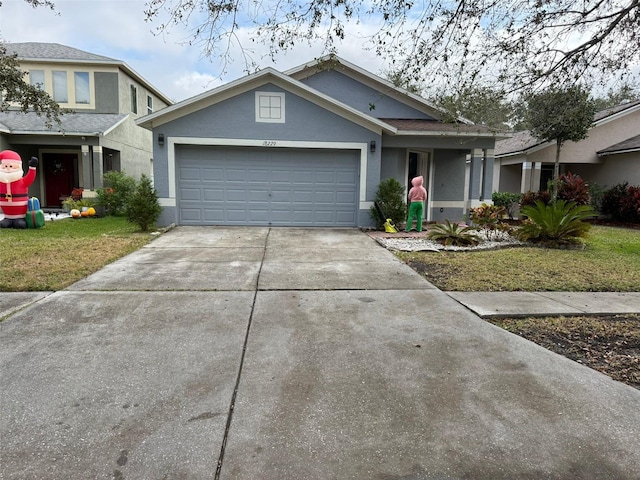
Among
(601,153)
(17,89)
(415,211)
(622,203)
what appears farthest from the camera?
(601,153)

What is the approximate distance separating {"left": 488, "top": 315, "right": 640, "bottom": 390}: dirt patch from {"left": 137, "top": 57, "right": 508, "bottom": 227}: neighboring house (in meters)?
8.32

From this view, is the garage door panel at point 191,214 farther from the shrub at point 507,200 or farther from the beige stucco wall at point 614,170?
the beige stucco wall at point 614,170

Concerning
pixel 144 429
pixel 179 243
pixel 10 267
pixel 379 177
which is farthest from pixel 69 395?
pixel 379 177

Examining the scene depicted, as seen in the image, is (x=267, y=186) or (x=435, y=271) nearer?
(x=435, y=271)

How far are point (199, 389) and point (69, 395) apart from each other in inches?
36.1

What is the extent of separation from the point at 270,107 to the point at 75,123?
360 inches

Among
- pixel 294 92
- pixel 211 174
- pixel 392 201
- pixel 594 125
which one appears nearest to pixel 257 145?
pixel 211 174

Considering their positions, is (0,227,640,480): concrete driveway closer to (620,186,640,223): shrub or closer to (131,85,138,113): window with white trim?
(620,186,640,223): shrub

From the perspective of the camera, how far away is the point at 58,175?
18906mm

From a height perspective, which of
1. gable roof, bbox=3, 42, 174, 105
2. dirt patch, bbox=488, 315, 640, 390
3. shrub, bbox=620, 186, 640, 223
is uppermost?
gable roof, bbox=3, 42, 174, 105

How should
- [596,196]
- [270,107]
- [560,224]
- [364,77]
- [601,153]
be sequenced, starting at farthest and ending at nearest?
[601,153] → [596,196] → [364,77] → [270,107] → [560,224]

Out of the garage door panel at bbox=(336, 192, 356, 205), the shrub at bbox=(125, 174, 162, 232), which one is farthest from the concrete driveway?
the garage door panel at bbox=(336, 192, 356, 205)

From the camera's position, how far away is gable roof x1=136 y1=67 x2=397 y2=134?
12.0m

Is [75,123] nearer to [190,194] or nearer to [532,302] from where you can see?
[190,194]
